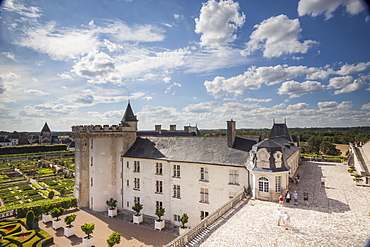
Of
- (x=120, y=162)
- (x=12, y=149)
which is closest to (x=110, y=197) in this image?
(x=120, y=162)

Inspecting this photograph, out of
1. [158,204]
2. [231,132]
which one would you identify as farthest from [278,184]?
[158,204]

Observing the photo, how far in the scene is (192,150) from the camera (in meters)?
23.4

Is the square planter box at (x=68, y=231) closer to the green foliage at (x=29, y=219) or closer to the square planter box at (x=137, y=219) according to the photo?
the green foliage at (x=29, y=219)

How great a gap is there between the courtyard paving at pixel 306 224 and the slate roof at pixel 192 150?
16.0 feet

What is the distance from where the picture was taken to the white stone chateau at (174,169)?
17422 millimetres

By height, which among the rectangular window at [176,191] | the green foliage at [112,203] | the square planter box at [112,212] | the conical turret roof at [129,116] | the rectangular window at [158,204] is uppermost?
the conical turret roof at [129,116]

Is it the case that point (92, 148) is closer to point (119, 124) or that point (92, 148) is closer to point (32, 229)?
point (119, 124)

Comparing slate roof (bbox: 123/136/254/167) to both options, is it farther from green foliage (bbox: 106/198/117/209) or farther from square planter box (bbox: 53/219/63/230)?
square planter box (bbox: 53/219/63/230)

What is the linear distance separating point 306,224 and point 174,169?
13.4 metres

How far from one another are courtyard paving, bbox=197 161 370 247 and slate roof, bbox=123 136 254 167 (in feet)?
16.0

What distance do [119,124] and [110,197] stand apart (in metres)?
9.46

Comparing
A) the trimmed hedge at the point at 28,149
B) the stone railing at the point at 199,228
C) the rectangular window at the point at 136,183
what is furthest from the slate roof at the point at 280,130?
the trimmed hedge at the point at 28,149

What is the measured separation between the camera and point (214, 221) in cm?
1373

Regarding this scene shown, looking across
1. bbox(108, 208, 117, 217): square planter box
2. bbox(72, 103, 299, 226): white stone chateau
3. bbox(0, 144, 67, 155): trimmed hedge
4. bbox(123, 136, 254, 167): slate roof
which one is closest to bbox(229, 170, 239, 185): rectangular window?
bbox(72, 103, 299, 226): white stone chateau
